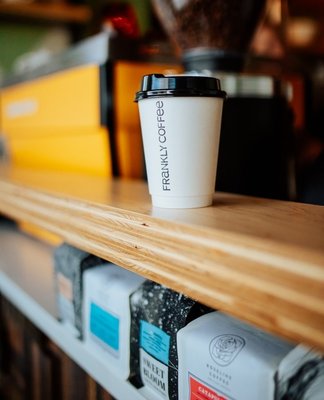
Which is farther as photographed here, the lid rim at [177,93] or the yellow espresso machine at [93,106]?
the yellow espresso machine at [93,106]

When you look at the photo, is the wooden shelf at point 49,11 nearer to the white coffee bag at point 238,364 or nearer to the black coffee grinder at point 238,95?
the black coffee grinder at point 238,95

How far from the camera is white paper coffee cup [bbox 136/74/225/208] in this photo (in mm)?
411

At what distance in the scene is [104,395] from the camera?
0.59 m

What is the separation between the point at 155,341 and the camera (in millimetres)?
486

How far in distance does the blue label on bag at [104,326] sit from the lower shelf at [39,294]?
30 mm

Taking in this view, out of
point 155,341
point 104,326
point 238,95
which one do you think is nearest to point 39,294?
point 104,326

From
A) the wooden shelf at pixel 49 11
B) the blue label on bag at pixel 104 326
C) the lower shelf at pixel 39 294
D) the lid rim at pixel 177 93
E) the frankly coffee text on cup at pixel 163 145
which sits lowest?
the lower shelf at pixel 39 294

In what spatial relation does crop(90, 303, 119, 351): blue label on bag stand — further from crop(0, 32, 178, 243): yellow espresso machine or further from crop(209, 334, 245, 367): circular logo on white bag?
crop(0, 32, 178, 243): yellow espresso machine

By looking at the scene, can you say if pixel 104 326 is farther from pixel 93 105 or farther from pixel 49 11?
pixel 49 11

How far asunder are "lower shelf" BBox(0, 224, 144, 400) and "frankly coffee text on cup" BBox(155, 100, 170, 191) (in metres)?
0.23

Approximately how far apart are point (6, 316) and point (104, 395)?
442 mm

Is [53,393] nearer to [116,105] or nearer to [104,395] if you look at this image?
[104,395]

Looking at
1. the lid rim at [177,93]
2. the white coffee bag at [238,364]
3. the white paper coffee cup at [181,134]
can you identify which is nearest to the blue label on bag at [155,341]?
the white coffee bag at [238,364]

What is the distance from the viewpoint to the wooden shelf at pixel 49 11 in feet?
6.96
